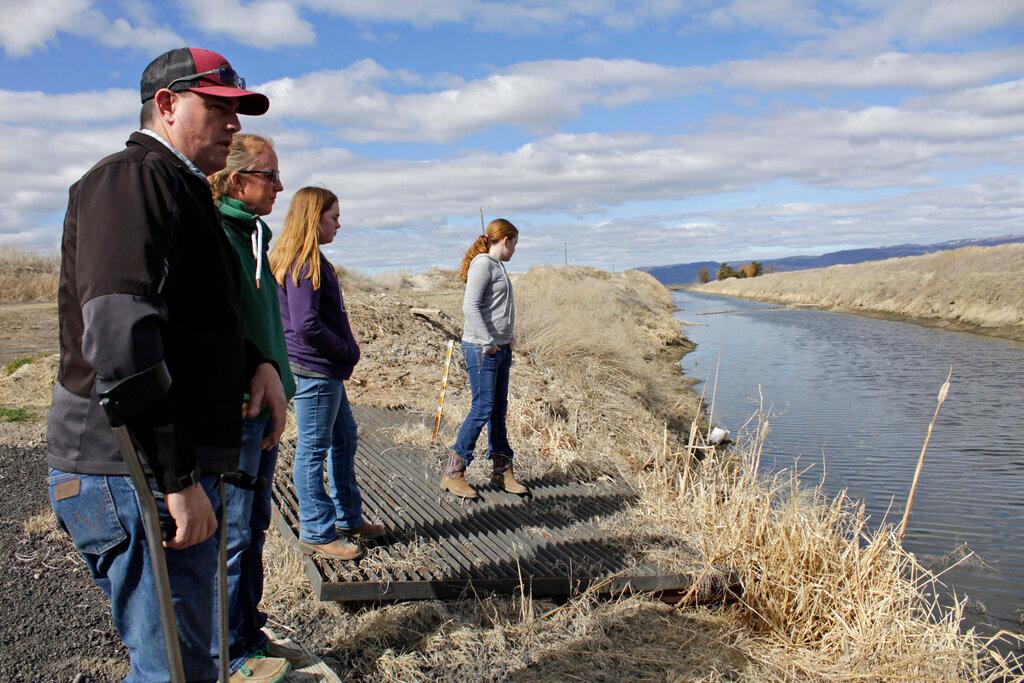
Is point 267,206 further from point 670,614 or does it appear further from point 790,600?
point 790,600

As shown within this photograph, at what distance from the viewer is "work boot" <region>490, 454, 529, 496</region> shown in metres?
5.70

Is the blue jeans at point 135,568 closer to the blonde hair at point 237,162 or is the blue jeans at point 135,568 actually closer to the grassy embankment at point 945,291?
the blonde hair at point 237,162

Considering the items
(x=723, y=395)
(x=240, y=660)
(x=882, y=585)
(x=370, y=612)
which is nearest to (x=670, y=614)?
(x=882, y=585)

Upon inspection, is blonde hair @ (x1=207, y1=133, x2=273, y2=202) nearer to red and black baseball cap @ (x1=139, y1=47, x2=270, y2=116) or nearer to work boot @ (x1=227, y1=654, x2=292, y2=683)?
red and black baseball cap @ (x1=139, y1=47, x2=270, y2=116)

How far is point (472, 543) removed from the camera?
4695mm

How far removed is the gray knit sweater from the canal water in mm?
2121

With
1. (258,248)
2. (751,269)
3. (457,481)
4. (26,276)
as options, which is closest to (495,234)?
(457,481)

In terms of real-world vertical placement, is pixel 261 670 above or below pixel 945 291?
below

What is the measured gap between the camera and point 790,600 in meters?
4.62

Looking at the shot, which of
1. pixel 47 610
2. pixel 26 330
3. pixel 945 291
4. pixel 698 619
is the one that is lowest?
pixel 698 619

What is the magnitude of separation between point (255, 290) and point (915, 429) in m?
13.1

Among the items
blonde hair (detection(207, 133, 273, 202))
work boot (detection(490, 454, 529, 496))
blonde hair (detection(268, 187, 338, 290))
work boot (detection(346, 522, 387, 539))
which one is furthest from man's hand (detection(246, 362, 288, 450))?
work boot (detection(490, 454, 529, 496))

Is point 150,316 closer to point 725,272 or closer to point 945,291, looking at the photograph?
point 945,291

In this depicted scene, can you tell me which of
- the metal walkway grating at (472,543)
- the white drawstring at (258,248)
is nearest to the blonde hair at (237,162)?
the white drawstring at (258,248)
